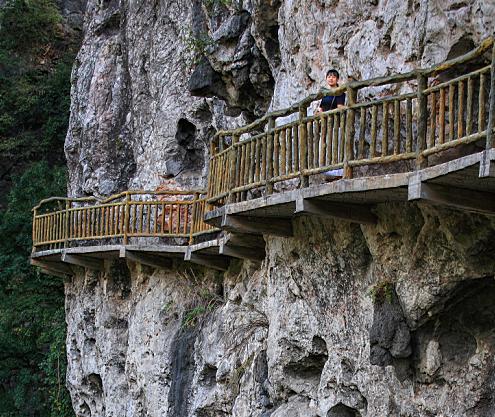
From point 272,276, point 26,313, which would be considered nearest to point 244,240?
point 272,276

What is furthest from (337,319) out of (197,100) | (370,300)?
(197,100)

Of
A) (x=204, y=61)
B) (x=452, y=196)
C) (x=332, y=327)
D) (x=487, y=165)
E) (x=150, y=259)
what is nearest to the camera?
(x=487, y=165)

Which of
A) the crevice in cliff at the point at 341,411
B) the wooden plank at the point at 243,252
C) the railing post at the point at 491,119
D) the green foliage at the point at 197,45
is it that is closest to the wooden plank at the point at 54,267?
the green foliage at the point at 197,45

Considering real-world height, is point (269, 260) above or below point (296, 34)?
below

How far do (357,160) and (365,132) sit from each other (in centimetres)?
164

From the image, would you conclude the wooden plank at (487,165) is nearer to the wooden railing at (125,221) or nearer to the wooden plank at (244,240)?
the wooden plank at (244,240)

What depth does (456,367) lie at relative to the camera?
34.0 feet

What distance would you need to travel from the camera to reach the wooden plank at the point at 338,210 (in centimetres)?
1060

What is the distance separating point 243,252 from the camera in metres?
14.8

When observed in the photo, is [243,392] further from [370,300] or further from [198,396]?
[370,300]

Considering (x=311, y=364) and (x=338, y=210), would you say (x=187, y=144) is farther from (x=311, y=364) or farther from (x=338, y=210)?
(x=338, y=210)

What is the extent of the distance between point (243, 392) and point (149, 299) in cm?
480

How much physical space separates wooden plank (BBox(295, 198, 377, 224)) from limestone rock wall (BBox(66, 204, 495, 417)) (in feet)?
0.68

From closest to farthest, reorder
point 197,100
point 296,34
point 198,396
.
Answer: point 296,34 < point 198,396 < point 197,100
